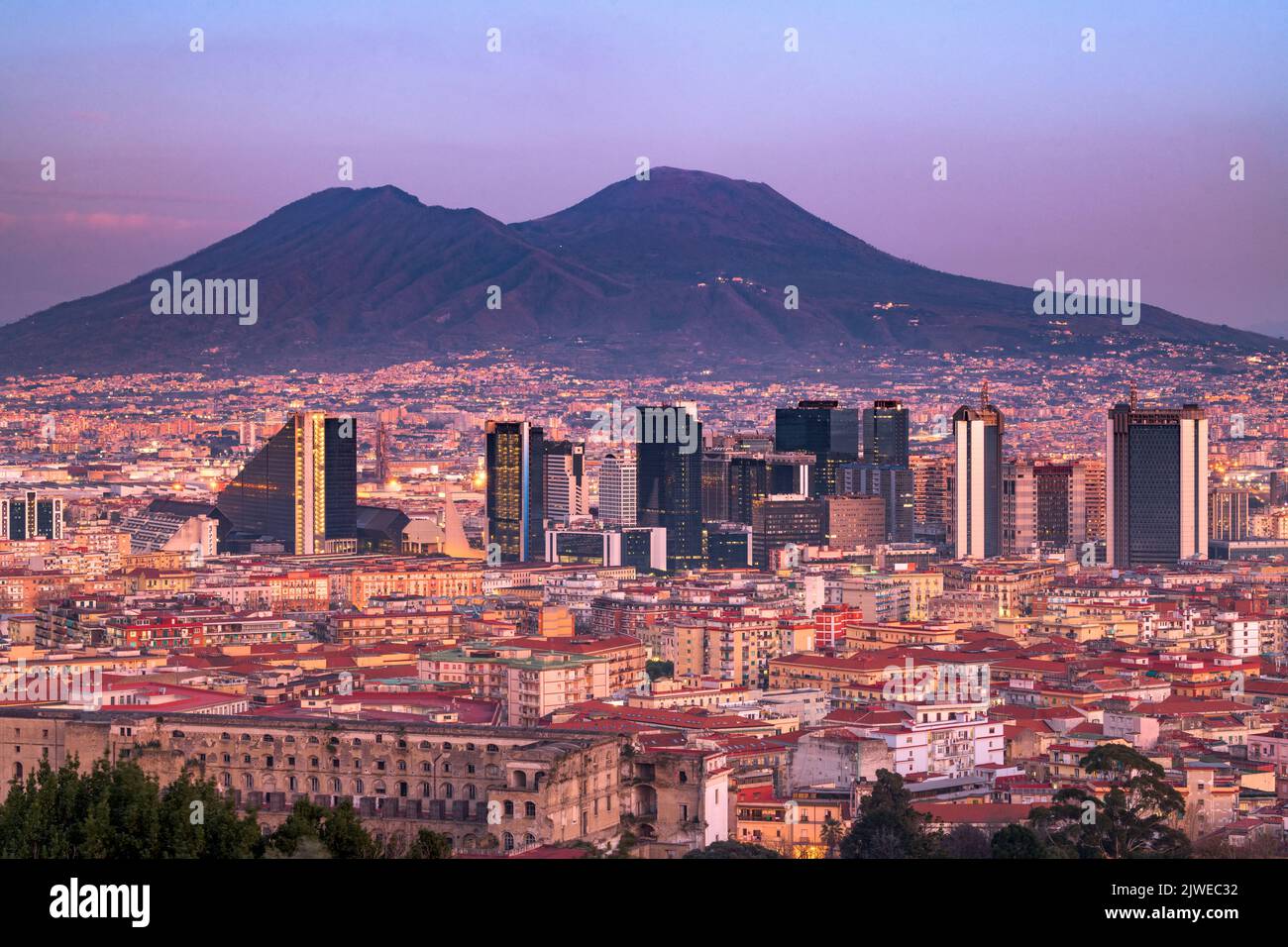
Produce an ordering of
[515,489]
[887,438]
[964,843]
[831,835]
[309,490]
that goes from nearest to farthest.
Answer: [964,843], [831,835], [309,490], [515,489], [887,438]

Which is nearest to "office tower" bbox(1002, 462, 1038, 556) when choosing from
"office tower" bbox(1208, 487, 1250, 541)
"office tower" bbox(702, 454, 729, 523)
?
"office tower" bbox(1208, 487, 1250, 541)

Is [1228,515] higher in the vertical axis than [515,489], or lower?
lower

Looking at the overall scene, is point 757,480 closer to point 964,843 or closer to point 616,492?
point 616,492

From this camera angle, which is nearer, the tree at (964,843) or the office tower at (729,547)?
the tree at (964,843)

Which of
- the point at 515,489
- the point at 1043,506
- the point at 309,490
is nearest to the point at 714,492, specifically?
the point at 515,489

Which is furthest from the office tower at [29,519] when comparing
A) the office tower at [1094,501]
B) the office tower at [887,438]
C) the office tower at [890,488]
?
the office tower at [1094,501]

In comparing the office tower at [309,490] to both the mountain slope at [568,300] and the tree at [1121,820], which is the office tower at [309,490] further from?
the tree at [1121,820]

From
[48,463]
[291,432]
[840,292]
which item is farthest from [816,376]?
[291,432]
